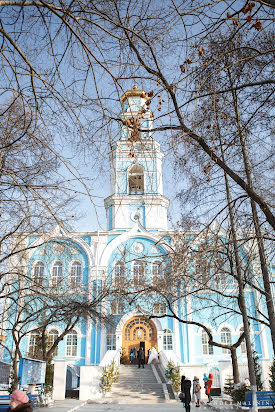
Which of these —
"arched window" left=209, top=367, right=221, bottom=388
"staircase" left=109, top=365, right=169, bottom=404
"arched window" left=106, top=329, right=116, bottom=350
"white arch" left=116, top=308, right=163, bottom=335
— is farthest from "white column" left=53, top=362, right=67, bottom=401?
"arched window" left=209, top=367, right=221, bottom=388

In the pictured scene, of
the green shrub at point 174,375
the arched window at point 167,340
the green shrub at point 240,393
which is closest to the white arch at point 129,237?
the arched window at point 167,340

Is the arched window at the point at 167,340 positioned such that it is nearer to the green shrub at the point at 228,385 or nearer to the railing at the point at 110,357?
the railing at the point at 110,357

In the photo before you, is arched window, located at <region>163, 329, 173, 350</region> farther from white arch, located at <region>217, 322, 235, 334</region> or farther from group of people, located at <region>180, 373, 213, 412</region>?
group of people, located at <region>180, 373, 213, 412</region>

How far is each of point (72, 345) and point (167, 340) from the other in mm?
6390

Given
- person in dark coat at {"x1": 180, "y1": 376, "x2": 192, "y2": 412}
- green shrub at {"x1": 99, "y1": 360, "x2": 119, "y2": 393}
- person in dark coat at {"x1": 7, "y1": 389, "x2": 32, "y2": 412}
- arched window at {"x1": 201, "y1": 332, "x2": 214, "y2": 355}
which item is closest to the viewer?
person in dark coat at {"x1": 7, "y1": 389, "x2": 32, "y2": 412}

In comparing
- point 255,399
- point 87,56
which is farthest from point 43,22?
point 255,399

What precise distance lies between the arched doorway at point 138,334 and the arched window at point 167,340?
73cm

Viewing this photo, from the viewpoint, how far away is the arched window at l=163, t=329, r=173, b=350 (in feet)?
84.4

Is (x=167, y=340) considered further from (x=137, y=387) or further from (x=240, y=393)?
(x=240, y=393)

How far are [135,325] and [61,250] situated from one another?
17.4 m

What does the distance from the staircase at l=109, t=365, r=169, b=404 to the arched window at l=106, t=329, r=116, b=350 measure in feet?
12.1

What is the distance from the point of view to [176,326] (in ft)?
85.7

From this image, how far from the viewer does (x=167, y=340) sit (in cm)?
2592

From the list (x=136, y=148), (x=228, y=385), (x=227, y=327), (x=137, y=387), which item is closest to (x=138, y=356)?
(x=137, y=387)
